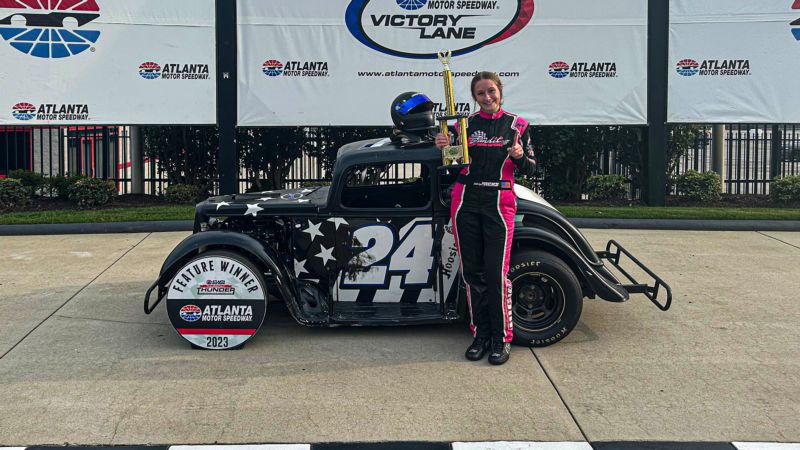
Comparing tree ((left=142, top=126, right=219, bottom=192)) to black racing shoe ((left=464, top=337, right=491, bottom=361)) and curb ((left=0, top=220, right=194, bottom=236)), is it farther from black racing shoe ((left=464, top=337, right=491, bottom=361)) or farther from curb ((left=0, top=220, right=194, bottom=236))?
black racing shoe ((left=464, top=337, right=491, bottom=361))

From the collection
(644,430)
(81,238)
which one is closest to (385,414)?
(644,430)

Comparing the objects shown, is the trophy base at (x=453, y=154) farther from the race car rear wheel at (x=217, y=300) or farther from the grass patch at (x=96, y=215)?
the grass patch at (x=96, y=215)

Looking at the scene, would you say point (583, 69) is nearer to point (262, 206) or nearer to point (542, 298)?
point (542, 298)

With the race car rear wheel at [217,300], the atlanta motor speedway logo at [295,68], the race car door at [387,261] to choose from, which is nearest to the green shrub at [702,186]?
the atlanta motor speedway logo at [295,68]

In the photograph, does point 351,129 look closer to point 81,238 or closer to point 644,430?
point 81,238

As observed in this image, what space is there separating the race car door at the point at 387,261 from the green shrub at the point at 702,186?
817 cm

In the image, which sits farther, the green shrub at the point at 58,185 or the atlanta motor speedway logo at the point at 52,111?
the green shrub at the point at 58,185

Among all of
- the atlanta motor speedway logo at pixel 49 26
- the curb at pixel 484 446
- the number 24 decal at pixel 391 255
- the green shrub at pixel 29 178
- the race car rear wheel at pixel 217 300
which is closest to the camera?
the curb at pixel 484 446

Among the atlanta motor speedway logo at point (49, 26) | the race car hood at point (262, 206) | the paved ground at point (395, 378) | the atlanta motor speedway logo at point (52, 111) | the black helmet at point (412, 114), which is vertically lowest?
the paved ground at point (395, 378)

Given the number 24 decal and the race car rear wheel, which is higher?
the number 24 decal

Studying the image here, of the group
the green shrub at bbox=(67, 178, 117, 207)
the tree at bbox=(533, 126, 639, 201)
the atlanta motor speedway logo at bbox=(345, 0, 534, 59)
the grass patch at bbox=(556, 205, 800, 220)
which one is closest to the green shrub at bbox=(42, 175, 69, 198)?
the green shrub at bbox=(67, 178, 117, 207)

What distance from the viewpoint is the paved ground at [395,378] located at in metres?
4.92

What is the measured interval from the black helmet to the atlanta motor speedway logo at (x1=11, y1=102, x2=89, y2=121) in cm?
740

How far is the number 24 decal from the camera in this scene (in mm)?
6512
